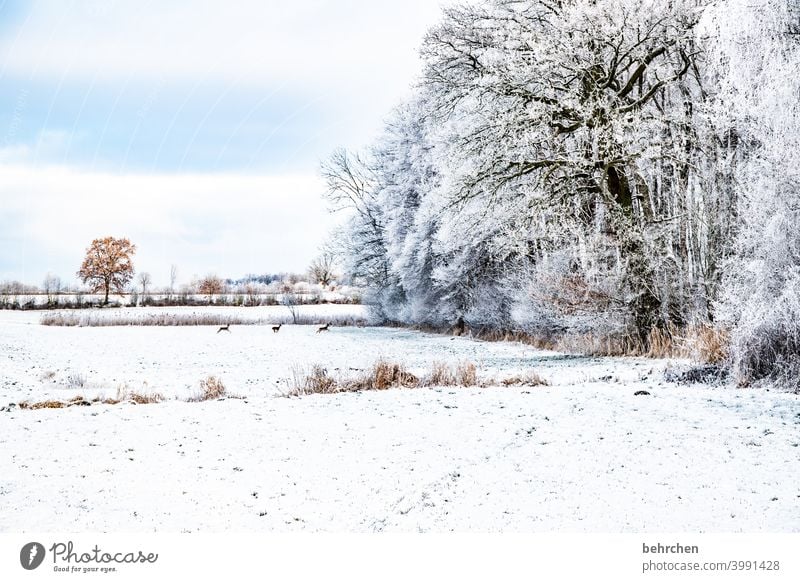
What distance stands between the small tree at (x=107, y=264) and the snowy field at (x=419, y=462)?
687 inches

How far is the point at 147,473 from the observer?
5.56 meters

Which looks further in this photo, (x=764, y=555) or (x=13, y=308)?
(x=13, y=308)

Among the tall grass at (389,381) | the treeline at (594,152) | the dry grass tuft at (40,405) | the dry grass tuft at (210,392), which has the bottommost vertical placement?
the dry grass tuft at (40,405)

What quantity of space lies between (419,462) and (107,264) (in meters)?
25.2

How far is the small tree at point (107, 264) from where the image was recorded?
1027 inches

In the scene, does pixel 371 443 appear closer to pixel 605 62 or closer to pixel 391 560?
pixel 391 560

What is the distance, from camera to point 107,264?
27438mm

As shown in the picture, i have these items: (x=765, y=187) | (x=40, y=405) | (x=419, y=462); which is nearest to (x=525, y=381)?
(x=765, y=187)

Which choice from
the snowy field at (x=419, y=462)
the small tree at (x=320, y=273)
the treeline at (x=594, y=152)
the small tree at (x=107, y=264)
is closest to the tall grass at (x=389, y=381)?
the snowy field at (x=419, y=462)

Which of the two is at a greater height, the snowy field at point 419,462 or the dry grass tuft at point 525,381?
the dry grass tuft at point 525,381

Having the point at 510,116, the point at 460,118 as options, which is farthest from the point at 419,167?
the point at 510,116

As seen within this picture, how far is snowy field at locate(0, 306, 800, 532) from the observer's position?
4547 millimetres

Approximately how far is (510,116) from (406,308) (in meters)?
18.1

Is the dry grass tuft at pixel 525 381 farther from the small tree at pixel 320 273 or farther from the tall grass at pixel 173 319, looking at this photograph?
the small tree at pixel 320 273
